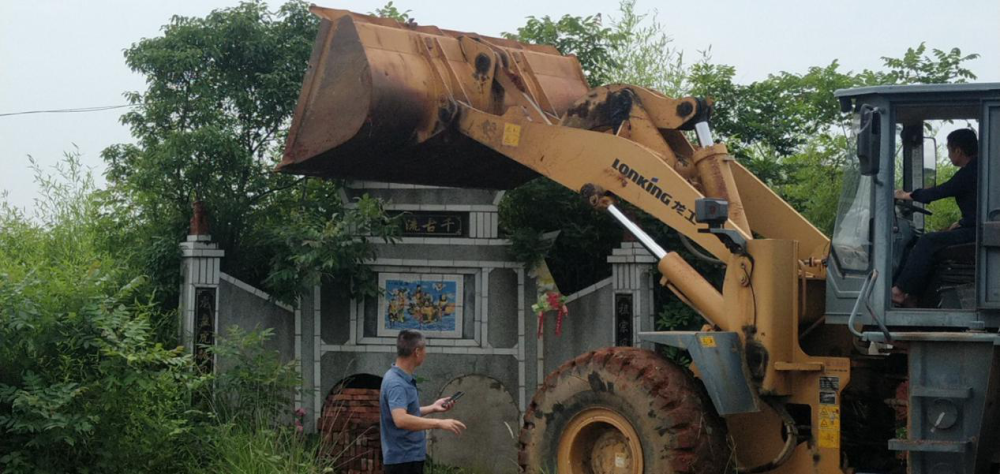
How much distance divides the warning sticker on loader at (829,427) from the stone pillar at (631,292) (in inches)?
196

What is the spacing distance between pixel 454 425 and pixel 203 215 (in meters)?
6.53

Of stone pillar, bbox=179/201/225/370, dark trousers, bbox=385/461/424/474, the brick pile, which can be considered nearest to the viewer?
dark trousers, bbox=385/461/424/474

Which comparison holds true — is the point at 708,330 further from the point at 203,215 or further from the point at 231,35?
the point at 231,35

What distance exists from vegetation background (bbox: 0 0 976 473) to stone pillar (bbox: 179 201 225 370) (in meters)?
0.29

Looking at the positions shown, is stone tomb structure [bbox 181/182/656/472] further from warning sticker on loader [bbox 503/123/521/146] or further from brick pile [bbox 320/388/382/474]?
warning sticker on loader [bbox 503/123/521/146]

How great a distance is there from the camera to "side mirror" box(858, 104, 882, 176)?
22.3 feet

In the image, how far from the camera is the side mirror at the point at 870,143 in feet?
22.3

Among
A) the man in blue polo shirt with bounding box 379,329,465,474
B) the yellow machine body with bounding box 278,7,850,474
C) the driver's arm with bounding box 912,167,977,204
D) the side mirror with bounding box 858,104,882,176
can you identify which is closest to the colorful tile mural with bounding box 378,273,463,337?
the yellow machine body with bounding box 278,7,850,474

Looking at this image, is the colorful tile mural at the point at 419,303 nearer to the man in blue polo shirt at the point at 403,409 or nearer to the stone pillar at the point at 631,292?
the stone pillar at the point at 631,292

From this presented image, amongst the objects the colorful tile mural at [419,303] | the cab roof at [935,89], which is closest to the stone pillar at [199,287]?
the colorful tile mural at [419,303]

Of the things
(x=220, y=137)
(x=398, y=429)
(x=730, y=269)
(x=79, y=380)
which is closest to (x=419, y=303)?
(x=220, y=137)

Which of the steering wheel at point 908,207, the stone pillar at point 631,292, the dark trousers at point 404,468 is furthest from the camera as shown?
the stone pillar at point 631,292

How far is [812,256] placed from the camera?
27.5ft

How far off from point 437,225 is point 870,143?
22.6 feet
